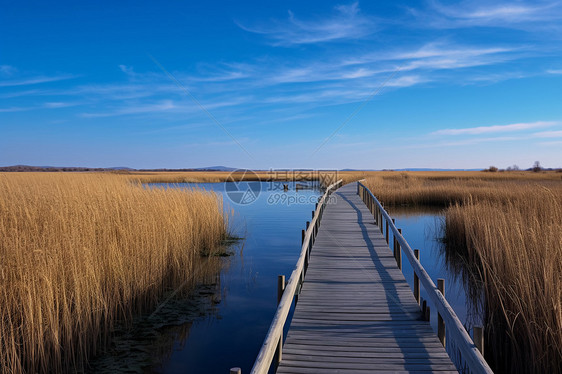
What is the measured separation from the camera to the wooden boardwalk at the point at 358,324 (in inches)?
168

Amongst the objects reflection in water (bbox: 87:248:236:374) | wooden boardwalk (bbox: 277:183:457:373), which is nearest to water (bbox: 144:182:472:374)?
reflection in water (bbox: 87:248:236:374)

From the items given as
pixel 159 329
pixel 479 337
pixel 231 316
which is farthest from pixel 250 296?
pixel 479 337

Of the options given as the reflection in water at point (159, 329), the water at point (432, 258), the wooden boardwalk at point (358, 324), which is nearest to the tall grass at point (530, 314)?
the wooden boardwalk at point (358, 324)

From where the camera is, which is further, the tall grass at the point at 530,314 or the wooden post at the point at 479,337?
the tall grass at the point at 530,314

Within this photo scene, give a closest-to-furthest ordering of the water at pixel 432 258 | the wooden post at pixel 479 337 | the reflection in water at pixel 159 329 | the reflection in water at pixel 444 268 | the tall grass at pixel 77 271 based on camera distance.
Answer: the wooden post at pixel 479 337, the tall grass at pixel 77 271, the reflection in water at pixel 159 329, the reflection in water at pixel 444 268, the water at pixel 432 258

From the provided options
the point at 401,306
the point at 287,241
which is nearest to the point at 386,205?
the point at 287,241

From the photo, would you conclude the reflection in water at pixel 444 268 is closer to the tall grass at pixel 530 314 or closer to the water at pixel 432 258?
the water at pixel 432 258

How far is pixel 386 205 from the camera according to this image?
24.6m

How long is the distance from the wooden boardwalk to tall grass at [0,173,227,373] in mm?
2724

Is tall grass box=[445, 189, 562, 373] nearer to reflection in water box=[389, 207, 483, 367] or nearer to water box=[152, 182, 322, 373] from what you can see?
reflection in water box=[389, 207, 483, 367]

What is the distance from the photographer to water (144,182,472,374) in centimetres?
565

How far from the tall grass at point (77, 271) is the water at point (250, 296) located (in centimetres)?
114

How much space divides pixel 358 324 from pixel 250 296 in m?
3.40

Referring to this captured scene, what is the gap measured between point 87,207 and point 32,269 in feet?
9.77
